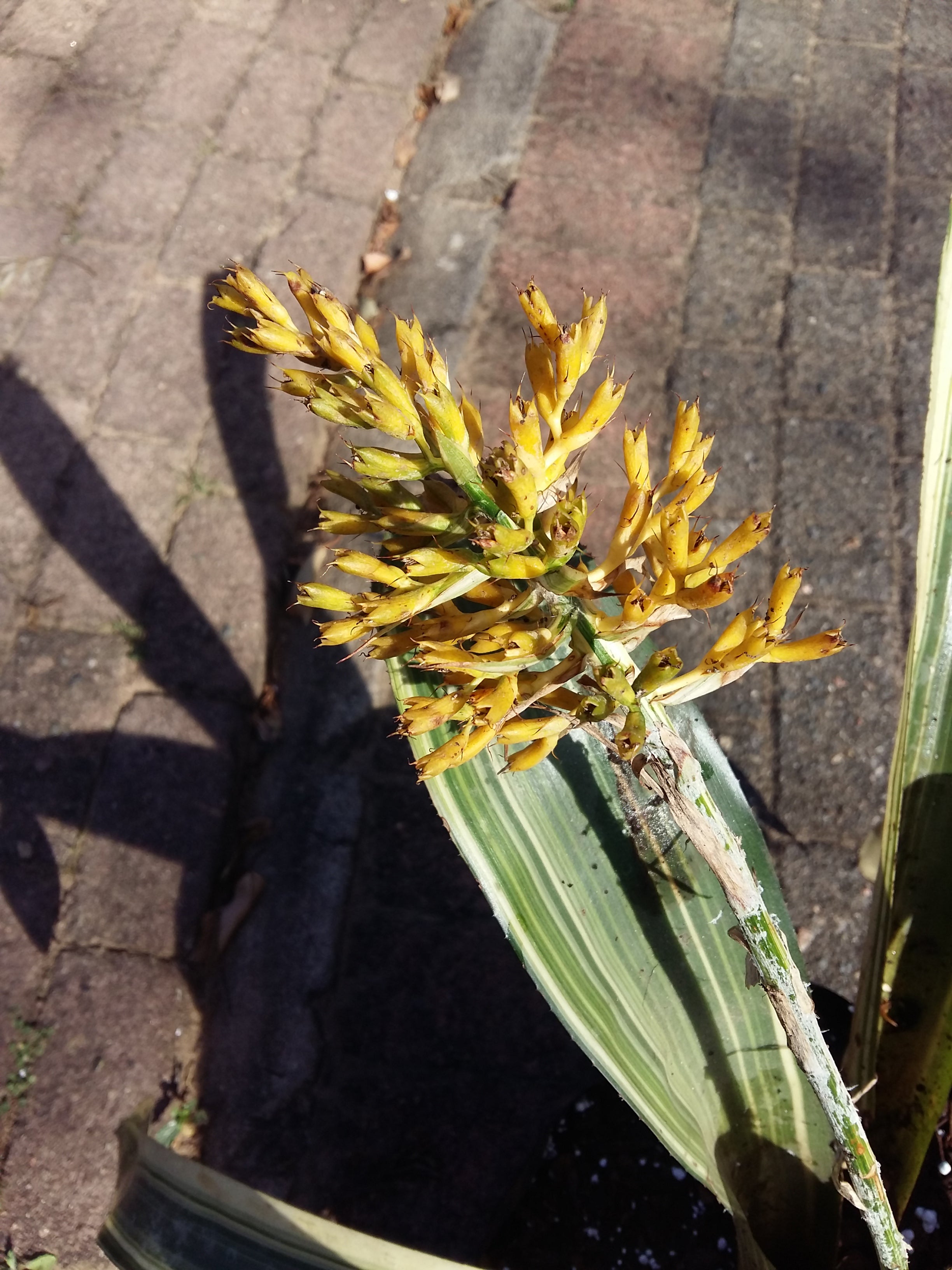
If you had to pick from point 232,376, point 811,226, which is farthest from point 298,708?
point 811,226

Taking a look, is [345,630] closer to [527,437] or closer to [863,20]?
[527,437]

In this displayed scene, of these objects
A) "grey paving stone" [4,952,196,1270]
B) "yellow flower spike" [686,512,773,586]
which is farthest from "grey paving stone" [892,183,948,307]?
"grey paving stone" [4,952,196,1270]

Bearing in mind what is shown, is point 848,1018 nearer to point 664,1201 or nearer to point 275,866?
point 664,1201

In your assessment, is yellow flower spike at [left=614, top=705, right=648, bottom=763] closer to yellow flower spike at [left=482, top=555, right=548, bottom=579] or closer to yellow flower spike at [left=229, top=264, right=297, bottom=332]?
yellow flower spike at [left=482, top=555, right=548, bottom=579]

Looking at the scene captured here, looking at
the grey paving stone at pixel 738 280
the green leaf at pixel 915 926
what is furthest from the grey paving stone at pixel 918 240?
the green leaf at pixel 915 926

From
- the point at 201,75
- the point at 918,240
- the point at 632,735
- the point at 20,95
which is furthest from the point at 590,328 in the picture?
the point at 20,95

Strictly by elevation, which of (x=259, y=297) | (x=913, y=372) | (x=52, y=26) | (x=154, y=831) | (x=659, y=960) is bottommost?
(x=154, y=831)
